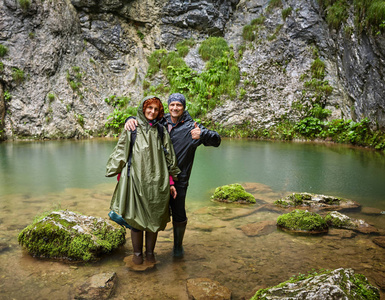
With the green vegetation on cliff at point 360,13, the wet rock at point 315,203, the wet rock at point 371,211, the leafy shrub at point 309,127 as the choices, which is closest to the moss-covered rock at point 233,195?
the wet rock at point 315,203

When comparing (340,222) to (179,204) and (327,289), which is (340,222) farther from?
(327,289)

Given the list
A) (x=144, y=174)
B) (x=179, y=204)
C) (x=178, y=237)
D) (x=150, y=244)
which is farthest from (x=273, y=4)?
(x=150, y=244)

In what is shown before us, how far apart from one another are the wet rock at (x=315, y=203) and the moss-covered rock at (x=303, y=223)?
110 centimetres

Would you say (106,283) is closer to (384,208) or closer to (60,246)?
(60,246)

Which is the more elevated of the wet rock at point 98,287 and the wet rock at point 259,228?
the wet rock at point 98,287

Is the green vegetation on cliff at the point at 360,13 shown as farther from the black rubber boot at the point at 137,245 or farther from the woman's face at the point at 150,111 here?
the black rubber boot at the point at 137,245

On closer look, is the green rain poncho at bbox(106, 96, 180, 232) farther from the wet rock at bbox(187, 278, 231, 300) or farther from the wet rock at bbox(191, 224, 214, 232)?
the wet rock at bbox(191, 224, 214, 232)

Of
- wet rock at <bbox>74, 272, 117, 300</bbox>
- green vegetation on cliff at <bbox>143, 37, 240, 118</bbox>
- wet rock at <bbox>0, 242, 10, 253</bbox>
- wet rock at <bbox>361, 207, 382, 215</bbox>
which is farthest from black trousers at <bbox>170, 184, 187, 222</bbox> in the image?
green vegetation on cliff at <bbox>143, 37, 240, 118</bbox>

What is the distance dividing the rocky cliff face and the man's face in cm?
1341

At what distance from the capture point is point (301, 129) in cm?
1791

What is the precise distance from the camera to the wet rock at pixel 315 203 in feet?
17.7

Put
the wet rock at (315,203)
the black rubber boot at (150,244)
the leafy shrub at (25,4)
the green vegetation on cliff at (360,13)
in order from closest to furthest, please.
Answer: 1. the black rubber boot at (150,244)
2. the wet rock at (315,203)
3. the green vegetation on cliff at (360,13)
4. the leafy shrub at (25,4)

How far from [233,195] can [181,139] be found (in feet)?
9.67

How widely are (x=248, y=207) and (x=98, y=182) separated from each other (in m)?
3.96
